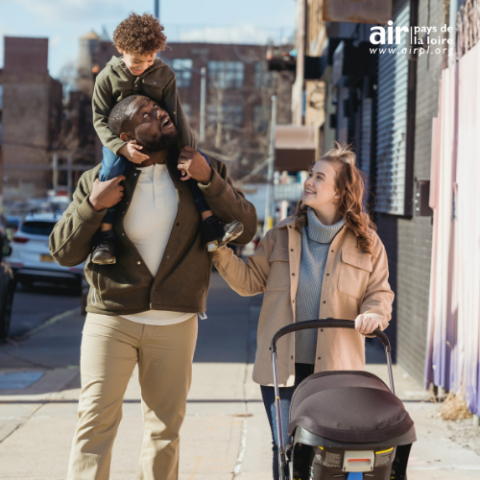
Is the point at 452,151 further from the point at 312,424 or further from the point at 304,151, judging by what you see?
the point at 304,151

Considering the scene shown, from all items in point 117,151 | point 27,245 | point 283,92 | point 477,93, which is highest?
point 283,92

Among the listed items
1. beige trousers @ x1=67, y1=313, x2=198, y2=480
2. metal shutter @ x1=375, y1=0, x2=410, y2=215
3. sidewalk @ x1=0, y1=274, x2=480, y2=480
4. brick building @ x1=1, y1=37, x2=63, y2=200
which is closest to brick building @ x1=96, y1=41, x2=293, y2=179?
brick building @ x1=1, y1=37, x2=63, y2=200

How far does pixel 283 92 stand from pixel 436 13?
55201 millimetres

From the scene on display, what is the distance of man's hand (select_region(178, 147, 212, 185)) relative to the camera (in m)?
3.08

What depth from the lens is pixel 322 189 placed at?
3326 mm

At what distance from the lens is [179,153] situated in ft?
10.6

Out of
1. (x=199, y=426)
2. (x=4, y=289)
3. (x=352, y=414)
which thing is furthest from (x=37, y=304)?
(x=352, y=414)

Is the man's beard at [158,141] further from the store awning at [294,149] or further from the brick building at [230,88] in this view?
the brick building at [230,88]

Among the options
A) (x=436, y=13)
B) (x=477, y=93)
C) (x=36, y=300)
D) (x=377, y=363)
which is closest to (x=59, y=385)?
(x=377, y=363)

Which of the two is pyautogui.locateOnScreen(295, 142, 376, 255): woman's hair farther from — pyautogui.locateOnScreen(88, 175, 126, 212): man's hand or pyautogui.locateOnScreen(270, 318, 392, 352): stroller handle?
pyautogui.locateOnScreen(88, 175, 126, 212): man's hand

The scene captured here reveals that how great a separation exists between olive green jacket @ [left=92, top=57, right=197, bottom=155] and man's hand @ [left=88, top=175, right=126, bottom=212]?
150 mm

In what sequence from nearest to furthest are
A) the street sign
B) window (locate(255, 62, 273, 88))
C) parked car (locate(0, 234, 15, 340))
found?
1. the street sign
2. parked car (locate(0, 234, 15, 340))
3. window (locate(255, 62, 273, 88))

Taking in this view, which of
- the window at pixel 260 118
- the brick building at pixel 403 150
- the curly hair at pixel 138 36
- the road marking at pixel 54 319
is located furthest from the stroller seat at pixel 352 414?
the window at pixel 260 118

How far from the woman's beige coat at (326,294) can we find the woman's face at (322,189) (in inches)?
5.8
